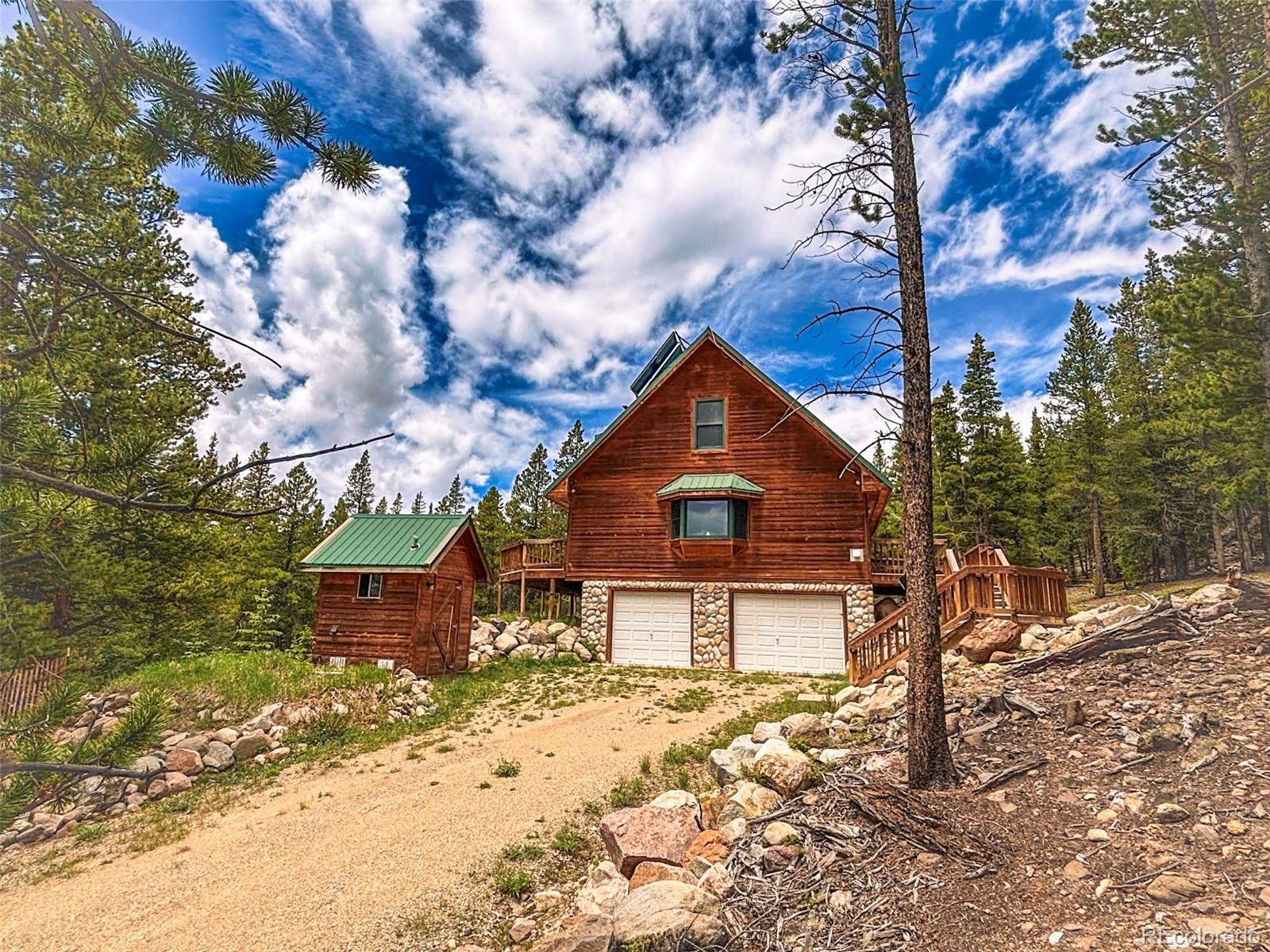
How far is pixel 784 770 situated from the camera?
584 centimetres

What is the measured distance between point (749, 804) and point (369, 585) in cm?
1302

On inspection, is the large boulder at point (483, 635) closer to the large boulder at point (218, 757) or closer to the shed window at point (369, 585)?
the shed window at point (369, 585)

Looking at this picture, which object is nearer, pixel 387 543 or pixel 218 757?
pixel 218 757

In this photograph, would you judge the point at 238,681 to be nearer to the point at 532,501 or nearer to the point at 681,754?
the point at 681,754

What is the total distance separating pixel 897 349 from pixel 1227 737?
4.21 m

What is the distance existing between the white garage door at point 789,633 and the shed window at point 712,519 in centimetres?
210

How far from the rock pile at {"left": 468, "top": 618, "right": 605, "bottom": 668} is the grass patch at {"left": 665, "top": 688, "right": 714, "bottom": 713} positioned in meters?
5.93

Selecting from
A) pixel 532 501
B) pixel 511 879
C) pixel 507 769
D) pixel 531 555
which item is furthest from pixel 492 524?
pixel 511 879

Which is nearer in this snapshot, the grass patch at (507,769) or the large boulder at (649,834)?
the large boulder at (649,834)

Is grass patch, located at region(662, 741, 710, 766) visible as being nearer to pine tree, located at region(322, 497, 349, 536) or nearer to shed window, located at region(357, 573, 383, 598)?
shed window, located at region(357, 573, 383, 598)

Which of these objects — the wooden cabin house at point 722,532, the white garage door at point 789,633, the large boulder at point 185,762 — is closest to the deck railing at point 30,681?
the large boulder at point 185,762

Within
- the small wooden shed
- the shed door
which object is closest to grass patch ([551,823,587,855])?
the small wooden shed

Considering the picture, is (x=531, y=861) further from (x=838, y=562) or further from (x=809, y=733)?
(x=838, y=562)

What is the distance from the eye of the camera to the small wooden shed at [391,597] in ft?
49.4
